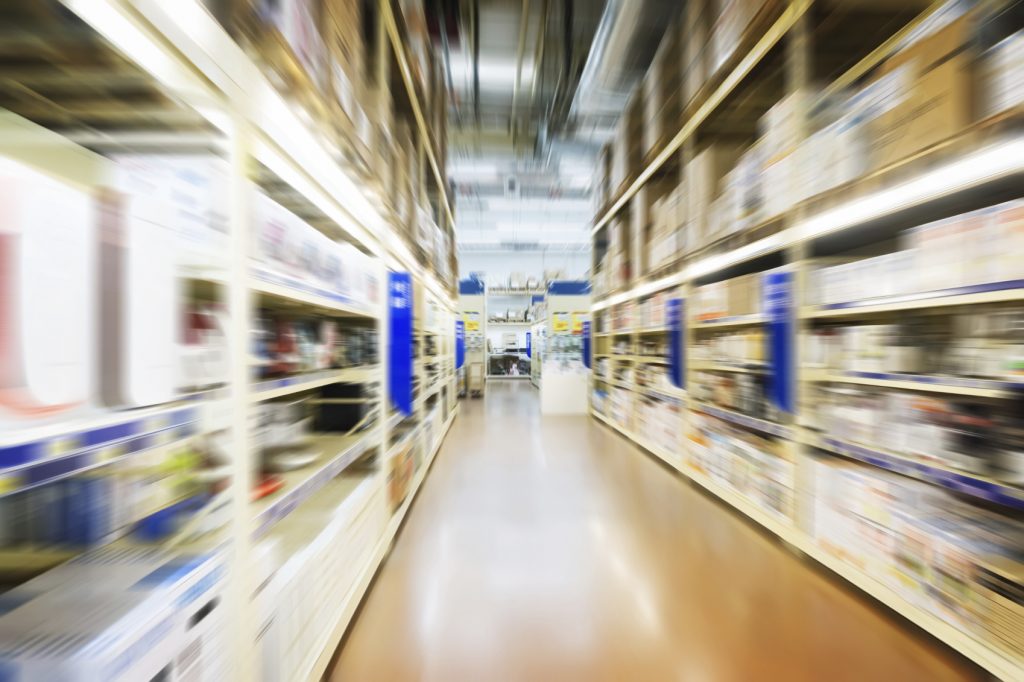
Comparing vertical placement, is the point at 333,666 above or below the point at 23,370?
below

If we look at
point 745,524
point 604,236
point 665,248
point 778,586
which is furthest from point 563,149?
point 778,586

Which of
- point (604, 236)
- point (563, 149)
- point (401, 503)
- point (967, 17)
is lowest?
point (401, 503)

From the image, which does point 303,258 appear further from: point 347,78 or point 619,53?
point 619,53

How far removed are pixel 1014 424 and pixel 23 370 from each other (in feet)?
7.36

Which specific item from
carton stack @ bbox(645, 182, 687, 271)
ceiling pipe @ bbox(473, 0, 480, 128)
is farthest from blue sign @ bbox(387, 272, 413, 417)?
ceiling pipe @ bbox(473, 0, 480, 128)

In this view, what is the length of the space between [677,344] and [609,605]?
188 centimetres

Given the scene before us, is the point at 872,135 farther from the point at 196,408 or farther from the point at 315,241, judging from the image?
the point at 196,408

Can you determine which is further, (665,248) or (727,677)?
(665,248)

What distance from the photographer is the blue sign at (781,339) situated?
1.83 m

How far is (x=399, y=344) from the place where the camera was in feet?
5.92

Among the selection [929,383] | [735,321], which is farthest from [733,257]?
[929,383]

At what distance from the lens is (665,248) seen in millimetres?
3203

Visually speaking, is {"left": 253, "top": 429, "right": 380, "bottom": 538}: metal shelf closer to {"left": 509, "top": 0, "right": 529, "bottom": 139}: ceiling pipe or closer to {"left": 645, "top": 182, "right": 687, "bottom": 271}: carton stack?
{"left": 645, "top": 182, "right": 687, "bottom": 271}: carton stack

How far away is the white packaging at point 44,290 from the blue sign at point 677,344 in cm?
293
